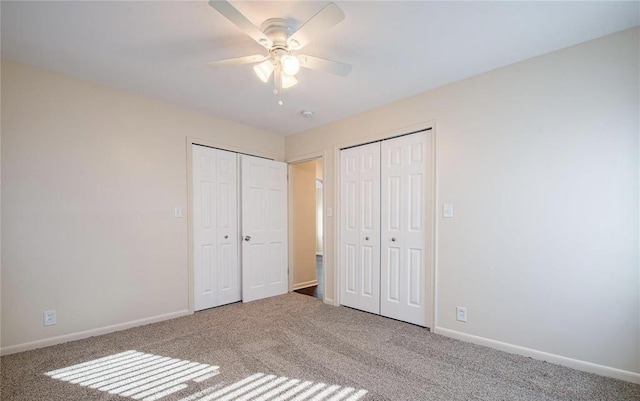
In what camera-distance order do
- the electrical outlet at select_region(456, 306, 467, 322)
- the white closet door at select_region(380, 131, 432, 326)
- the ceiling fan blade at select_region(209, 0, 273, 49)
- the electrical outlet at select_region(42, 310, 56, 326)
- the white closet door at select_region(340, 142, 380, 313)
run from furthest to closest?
the white closet door at select_region(340, 142, 380, 313)
the white closet door at select_region(380, 131, 432, 326)
the electrical outlet at select_region(456, 306, 467, 322)
the electrical outlet at select_region(42, 310, 56, 326)
the ceiling fan blade at select_region(209, 0, 273, 49)

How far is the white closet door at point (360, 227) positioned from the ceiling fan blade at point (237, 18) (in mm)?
1941

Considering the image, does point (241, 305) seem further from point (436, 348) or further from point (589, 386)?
point (589, 386)

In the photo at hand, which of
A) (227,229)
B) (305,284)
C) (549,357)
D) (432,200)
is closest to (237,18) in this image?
(432,200)

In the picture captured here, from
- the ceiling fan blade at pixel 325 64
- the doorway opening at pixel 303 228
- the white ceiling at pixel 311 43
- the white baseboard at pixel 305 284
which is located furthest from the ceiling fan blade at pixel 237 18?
the white baseboard at pixel 305 284

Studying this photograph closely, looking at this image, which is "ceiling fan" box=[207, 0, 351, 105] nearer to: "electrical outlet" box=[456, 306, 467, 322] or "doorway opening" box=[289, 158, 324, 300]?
"electrical outlet" box=[456, 306, 467, 322]

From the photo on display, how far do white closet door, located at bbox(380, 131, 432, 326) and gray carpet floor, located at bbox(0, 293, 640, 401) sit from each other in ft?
0.86

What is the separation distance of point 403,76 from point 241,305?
10.4ft

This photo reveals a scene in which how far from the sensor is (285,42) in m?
1.94

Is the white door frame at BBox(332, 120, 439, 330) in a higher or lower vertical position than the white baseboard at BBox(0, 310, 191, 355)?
higher

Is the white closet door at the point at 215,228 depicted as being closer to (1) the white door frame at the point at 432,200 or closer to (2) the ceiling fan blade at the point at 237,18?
(1) the white door frame at the point at 432,200

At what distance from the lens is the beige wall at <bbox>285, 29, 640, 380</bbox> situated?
200 centimetres

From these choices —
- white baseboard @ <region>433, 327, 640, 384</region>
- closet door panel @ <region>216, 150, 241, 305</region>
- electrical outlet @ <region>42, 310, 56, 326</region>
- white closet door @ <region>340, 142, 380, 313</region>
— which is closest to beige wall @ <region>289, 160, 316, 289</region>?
closet door panel @ <region>216, 150, 241, 305</region>

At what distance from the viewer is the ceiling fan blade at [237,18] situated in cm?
143

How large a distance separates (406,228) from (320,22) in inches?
86.2
